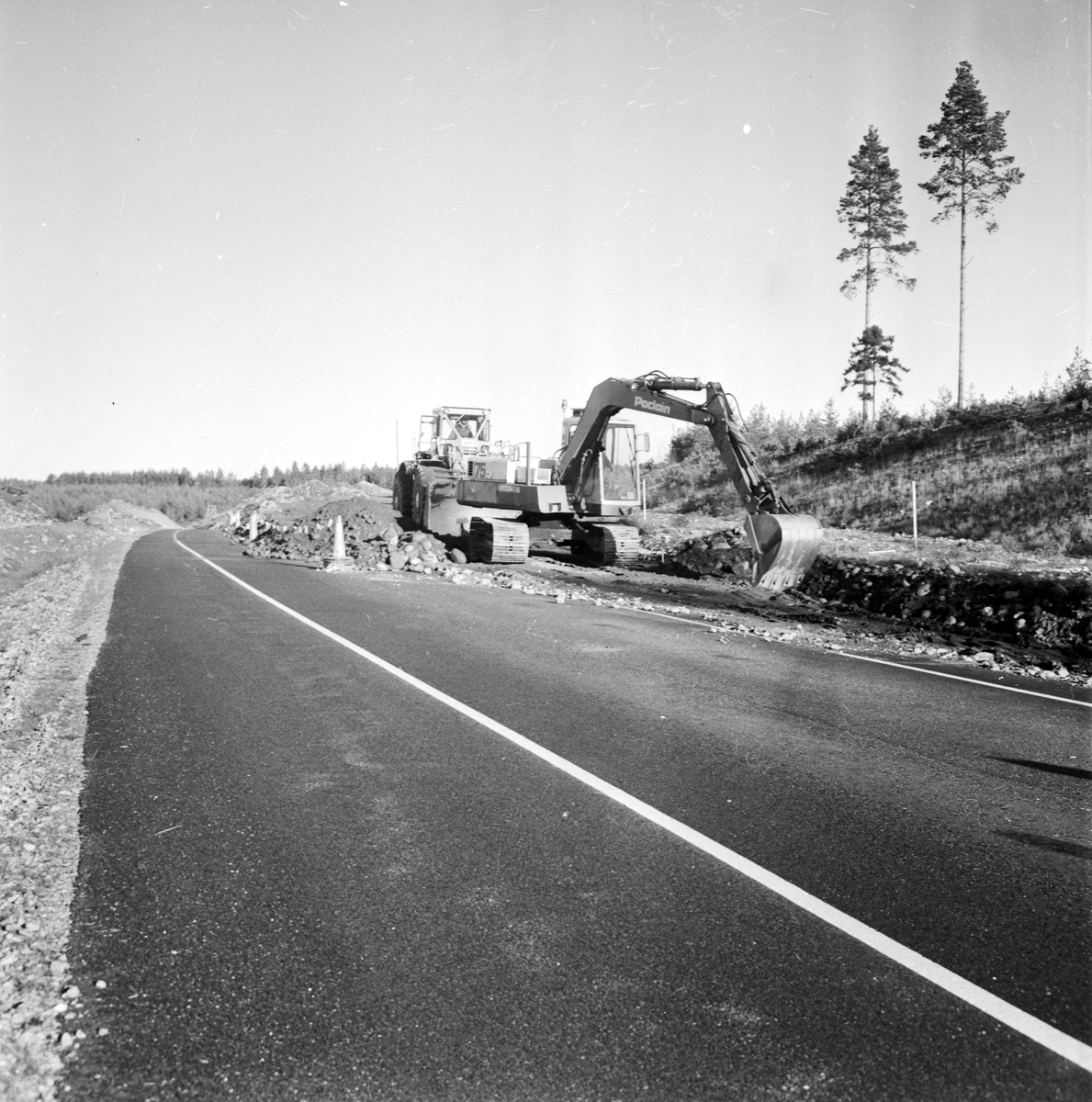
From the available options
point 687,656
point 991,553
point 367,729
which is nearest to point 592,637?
point 687,656

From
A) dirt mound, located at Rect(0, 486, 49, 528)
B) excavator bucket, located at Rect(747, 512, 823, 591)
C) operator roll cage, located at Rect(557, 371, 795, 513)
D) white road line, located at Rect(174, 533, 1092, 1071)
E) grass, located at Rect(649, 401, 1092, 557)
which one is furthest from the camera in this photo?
dirt mound, located at Rect(0, 486, 49, 528)

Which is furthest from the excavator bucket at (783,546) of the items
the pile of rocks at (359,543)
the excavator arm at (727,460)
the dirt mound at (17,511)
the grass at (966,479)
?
the dirt mound at (17,511)

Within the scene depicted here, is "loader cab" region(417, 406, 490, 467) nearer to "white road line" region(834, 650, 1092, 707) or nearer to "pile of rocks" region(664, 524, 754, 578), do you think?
"pile of rocks" region(664, 524, 754, 578)

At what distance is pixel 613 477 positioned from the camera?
67.4 ft

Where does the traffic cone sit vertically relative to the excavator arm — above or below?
below

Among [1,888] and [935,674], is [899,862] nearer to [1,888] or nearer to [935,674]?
[1,888]

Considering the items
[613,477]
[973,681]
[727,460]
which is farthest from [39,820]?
[613,477]

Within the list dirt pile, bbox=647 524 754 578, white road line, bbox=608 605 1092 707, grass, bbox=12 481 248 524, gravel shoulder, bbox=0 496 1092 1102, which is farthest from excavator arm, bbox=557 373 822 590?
grass, bbox=12 481 248 524

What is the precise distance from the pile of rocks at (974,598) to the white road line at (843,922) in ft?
28.1

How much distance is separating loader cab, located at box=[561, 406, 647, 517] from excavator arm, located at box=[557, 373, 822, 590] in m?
0.18

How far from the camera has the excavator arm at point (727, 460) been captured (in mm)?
14484

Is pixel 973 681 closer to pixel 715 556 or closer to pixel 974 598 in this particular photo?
pixel 974 598

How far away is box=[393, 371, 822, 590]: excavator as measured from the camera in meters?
16.4

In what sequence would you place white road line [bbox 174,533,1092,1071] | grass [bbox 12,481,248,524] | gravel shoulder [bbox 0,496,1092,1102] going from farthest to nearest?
1. grass [bbox 12,481,248,524]
2. gravel shoulder [bbox 0,496,1092,1102]
3. white road line [bbox 174,533,1092,1071]
